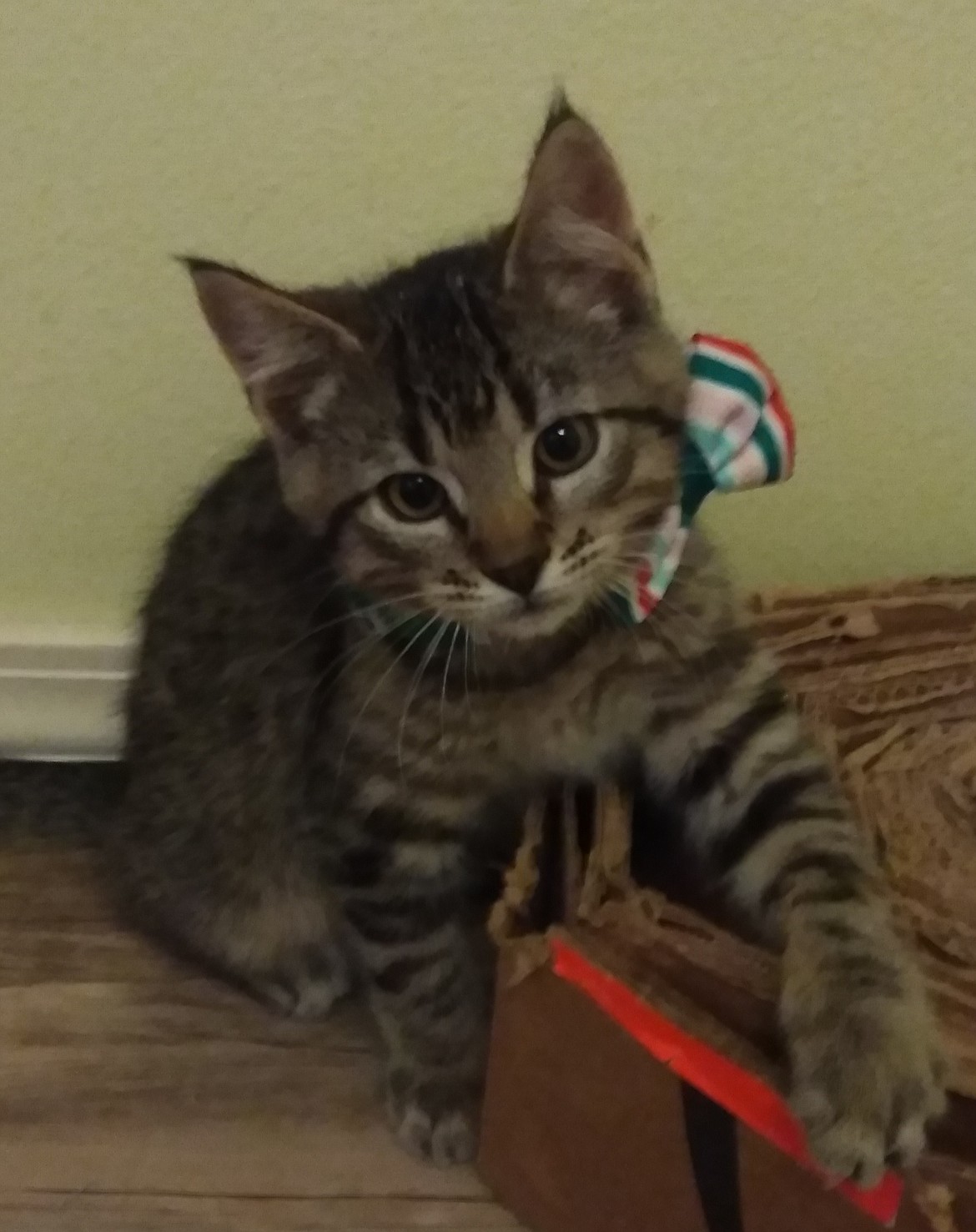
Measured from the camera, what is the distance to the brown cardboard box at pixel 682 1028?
0.76m

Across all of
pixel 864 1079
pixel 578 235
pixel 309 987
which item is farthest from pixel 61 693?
pixel 864 1079

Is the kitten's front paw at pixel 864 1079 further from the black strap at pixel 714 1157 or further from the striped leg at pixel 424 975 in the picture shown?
the striped leg at pixel 424 975

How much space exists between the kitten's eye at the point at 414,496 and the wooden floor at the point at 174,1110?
0.51 metres

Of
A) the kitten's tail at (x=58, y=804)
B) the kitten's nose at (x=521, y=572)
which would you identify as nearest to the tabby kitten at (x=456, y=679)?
the kitten's nose at (x=521, y=572)

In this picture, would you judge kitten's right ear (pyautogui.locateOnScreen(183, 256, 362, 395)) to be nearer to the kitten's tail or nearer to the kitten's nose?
the kitten's nose

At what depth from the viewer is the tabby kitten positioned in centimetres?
83

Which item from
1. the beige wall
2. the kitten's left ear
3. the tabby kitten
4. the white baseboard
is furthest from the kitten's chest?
the white baseboard

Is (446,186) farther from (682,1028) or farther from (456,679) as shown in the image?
(682,1028)

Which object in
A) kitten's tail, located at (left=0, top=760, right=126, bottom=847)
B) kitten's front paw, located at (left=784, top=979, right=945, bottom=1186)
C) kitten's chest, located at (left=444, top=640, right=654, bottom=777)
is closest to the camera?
kitten's front paw, located at (left=784, top=979, right=945, bottom=1186)

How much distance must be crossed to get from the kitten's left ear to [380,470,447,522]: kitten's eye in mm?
141

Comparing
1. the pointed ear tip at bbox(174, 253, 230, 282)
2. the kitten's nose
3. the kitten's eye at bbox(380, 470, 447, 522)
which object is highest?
the pointed ear tip at bbox(174, 253, 230, 282)

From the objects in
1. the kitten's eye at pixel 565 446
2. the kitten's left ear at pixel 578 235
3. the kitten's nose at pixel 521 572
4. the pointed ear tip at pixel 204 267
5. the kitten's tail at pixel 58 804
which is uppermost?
the kitten's left ear at pixel 578 235

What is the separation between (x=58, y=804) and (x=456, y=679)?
0.60 meters

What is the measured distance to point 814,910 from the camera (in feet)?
2.84
